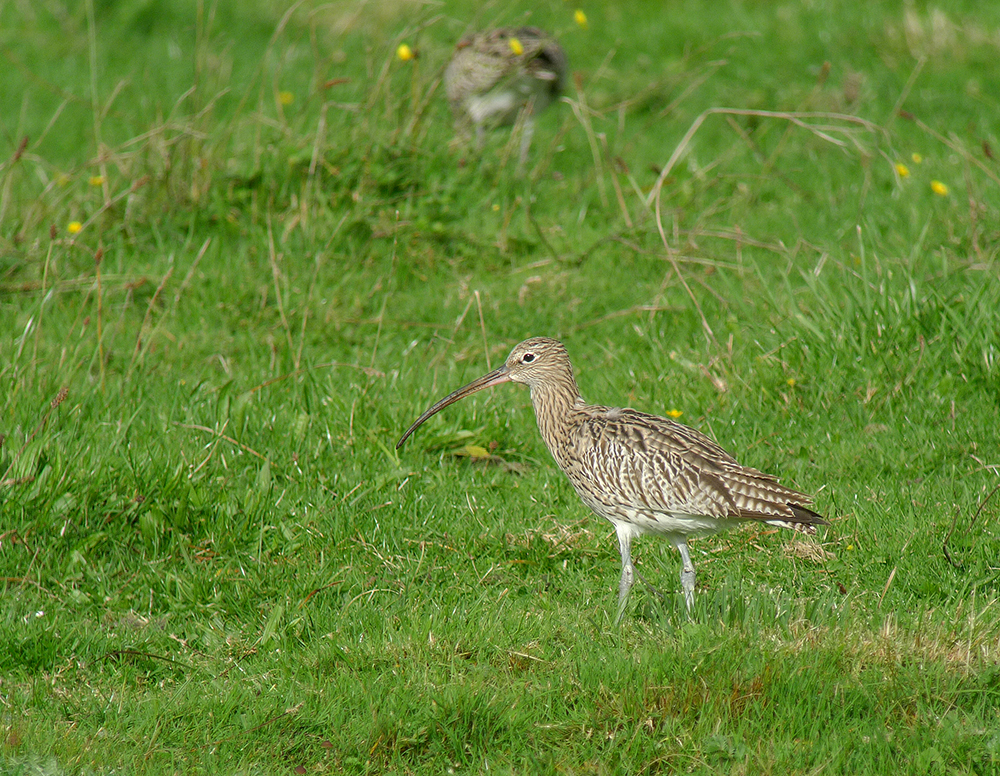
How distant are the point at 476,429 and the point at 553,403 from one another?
945 millimetres

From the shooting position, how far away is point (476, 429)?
6.62m

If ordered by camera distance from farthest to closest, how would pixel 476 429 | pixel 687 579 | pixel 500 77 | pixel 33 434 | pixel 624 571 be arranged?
pixel 500 77 < pixel 476 429 < pixel 33 434 < pixel 624 571 < pixel 687 579

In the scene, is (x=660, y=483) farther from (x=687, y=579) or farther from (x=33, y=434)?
(x=33, y=434)

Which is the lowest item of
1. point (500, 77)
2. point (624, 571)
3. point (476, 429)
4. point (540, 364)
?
point (476, 429)

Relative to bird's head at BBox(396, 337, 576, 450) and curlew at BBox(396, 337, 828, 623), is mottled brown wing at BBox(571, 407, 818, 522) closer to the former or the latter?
→ curlew at BBox(396, 337, 828, 623)

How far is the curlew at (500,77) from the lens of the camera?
33.4ft

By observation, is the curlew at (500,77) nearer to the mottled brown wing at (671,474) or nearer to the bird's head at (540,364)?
the bird's head at (540,364)

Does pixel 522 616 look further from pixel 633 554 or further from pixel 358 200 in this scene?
pixel 358 200

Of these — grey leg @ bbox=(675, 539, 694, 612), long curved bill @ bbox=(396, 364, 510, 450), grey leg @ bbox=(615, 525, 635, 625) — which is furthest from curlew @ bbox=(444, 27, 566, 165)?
grey leg @ bbox=(675, 539, 694, 612)

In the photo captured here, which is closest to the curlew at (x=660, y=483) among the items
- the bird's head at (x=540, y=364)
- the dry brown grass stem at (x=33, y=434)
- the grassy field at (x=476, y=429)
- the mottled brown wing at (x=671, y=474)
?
the mottled brown wing at (x=671, y=474)

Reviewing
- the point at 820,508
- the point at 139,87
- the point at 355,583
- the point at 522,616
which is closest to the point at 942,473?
the point at 820,508

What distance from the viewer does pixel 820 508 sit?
5.76m

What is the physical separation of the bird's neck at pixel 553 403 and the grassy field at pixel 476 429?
Result: 19.7 inches

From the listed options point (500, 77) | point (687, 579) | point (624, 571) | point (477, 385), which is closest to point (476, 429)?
point (477, 385)
